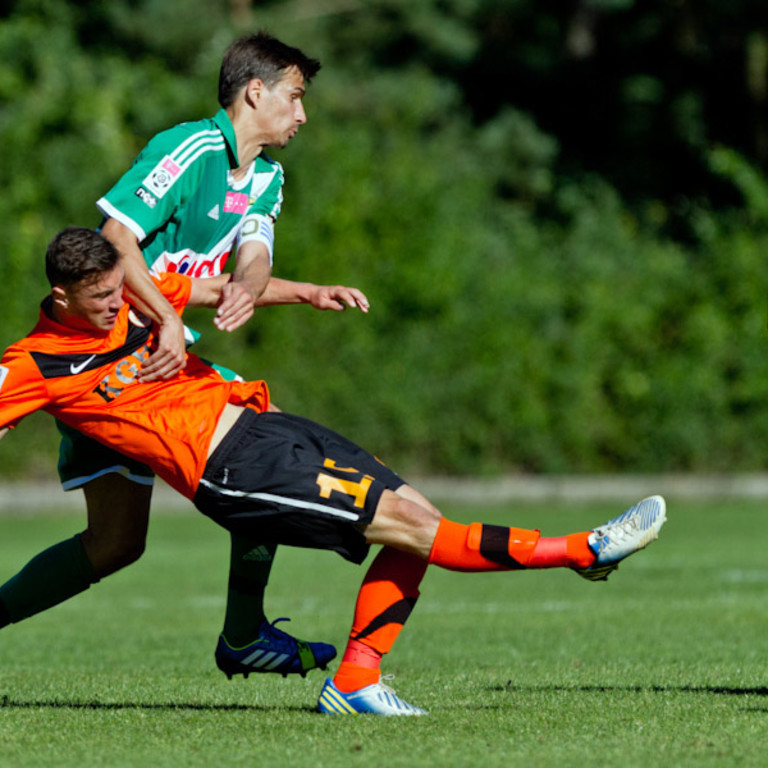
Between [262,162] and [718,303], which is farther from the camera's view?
[718,303]

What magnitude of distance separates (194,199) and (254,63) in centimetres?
60

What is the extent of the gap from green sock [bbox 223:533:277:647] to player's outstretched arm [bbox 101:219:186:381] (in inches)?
38.8

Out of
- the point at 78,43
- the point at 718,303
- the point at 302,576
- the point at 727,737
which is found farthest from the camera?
the point at 78,43

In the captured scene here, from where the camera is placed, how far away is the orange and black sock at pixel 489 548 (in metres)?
5.05

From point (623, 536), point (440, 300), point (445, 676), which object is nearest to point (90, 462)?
point (445, 676)

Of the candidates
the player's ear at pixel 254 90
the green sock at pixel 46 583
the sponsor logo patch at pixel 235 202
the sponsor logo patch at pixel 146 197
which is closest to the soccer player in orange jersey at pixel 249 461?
the sponsor logo patch at pixel 146 197

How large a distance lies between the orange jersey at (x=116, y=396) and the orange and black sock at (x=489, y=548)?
0.87 metres

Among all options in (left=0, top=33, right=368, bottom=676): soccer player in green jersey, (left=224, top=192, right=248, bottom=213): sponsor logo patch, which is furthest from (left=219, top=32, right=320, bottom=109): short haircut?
(left=224, top=192, right=248, bottom=213): sponsor logo patch

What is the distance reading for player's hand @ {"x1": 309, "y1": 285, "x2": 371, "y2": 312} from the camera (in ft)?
18.3

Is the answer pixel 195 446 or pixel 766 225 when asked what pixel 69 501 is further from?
pixel 195 446

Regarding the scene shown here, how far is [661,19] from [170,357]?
30984 millimetres

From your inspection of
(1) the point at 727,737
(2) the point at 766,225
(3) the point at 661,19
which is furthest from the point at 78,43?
(1) the point at 727,737

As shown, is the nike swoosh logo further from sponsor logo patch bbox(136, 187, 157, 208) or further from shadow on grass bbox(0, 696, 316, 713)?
shadow on grass bbox(0, 696, 316, 713)

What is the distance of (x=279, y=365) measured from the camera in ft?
67.8
